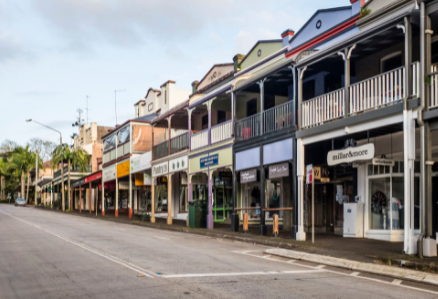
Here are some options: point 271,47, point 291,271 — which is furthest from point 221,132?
point 291,271

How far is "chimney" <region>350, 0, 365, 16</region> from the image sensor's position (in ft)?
55.8

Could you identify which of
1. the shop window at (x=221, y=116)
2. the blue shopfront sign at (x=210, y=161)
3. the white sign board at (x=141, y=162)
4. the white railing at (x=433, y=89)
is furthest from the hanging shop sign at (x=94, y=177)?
the white railing at (x=433, y=89)

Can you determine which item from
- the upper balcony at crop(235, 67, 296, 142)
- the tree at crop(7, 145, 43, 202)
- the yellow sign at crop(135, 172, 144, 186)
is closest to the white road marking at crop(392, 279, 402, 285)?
the upper balcony at crop(235, 67, 296, 142)

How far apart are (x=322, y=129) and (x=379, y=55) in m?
3.28

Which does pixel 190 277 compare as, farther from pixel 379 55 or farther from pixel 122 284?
pixel 379 55

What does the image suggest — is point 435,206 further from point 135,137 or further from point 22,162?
point 22,162

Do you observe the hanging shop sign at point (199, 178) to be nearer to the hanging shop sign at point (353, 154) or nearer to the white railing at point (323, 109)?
the white railing at point (323, 109)

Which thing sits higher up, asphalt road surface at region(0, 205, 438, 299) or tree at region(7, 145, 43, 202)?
tree at region(7, 145, 43, 202)

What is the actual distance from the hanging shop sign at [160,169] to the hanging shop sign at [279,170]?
1101 centimetres

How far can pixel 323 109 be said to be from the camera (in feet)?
53.0

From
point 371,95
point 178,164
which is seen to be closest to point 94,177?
point 178,164

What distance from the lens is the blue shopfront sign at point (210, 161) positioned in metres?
23.0

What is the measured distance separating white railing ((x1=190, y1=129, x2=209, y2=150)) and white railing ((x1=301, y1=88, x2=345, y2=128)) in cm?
805

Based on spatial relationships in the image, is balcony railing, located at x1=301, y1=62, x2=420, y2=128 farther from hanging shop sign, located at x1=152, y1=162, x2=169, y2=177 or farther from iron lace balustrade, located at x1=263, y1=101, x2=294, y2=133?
hanging shop sign, located at x1=152, y1=162, x2=169, y2=177
